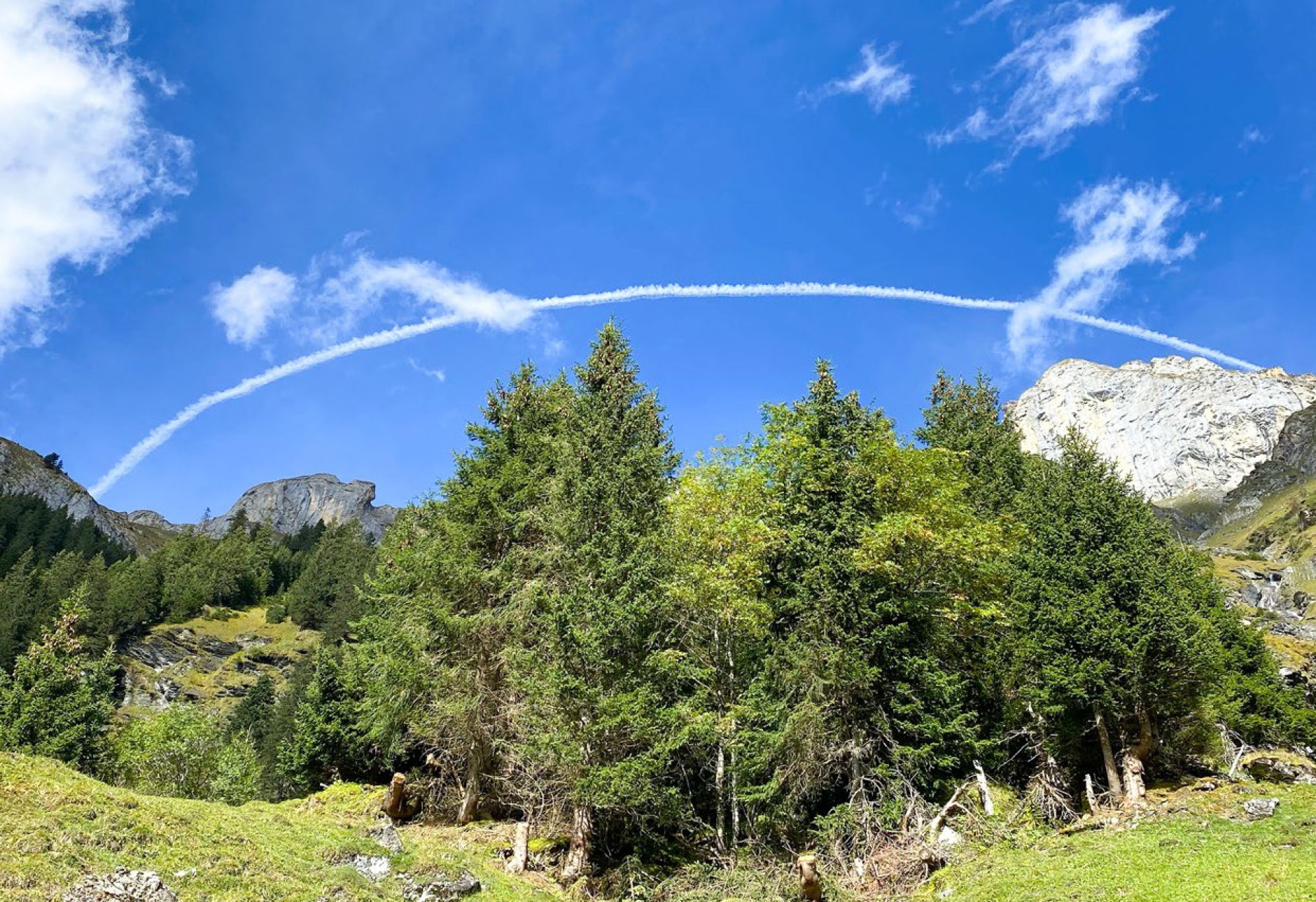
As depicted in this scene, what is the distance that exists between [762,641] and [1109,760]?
11442 millimetres

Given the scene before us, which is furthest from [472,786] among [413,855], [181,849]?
[181,849]

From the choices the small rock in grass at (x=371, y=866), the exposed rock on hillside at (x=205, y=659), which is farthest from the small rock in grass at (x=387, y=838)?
the exposed rock on hillside at (x=205, y=659)

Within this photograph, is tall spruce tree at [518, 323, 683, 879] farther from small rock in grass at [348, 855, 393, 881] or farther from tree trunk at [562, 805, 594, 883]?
small rock in grass at [348, 855, 393, 881]

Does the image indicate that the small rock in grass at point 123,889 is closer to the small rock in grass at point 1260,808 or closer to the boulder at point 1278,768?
the small rock in grass at point 1260,808

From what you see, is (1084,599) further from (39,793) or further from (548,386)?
(39,793)

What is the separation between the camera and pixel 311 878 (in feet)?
43.5

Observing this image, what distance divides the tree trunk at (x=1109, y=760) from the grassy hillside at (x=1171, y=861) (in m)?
2.41

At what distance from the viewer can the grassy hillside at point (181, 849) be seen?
35.4ft

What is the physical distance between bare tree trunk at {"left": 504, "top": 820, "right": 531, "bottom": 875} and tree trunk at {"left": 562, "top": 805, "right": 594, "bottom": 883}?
111cm

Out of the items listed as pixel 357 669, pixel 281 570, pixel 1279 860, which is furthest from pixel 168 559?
pixel 1279 860

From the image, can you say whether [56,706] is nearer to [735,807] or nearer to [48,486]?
[735,807]

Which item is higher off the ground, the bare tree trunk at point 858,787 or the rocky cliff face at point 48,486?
the rocky cliff face at point 48,486

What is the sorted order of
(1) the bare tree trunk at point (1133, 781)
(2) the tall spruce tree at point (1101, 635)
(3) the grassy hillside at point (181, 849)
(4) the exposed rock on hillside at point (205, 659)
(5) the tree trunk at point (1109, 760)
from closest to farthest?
(3) the grassy hillside at point (181, 849), (1) the bare tree trunk at point (1133, 781), (2) the tall spruce tree at point (1101, 635), (5) the tree trunk at point (1109, 760), (4) the exposed rock on hillside at point (205, 659)

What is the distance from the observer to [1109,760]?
70.8ft
